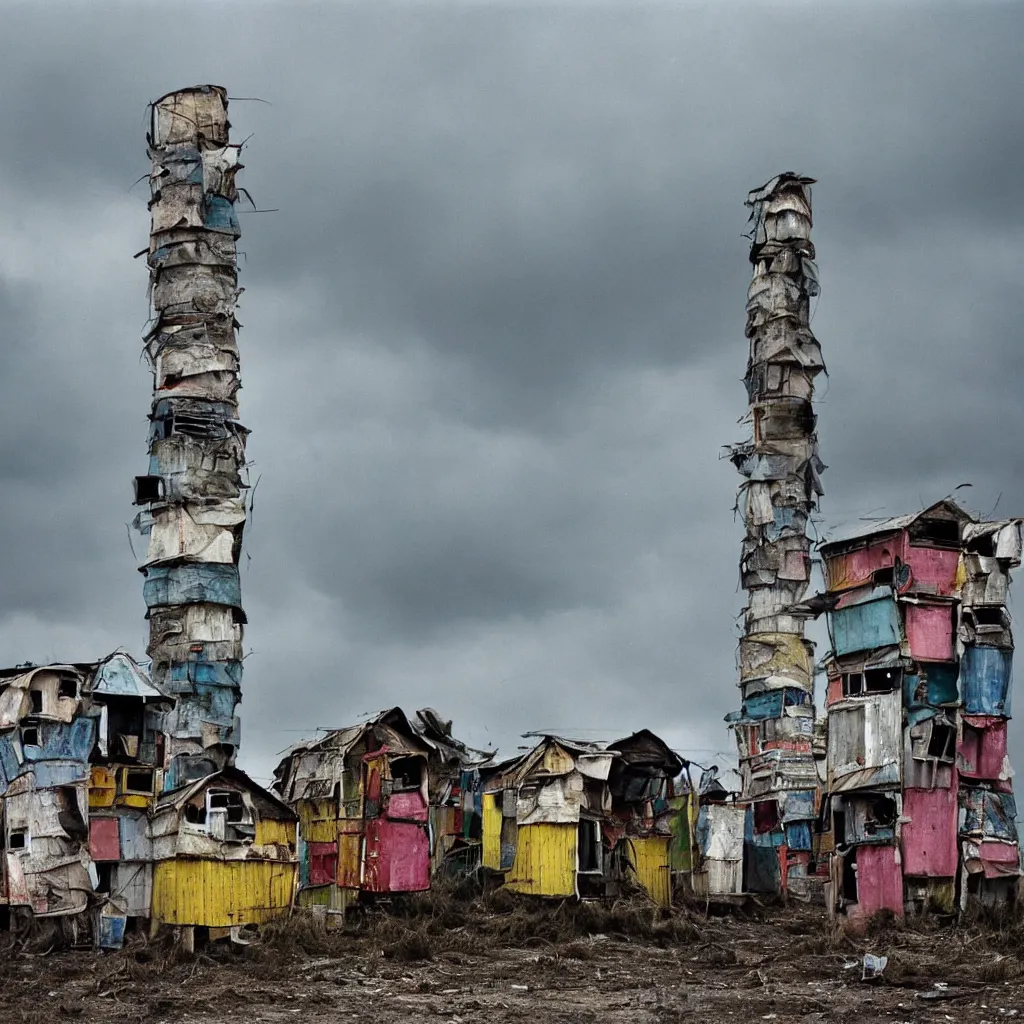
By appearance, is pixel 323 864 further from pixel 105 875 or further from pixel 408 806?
pixel 105 875

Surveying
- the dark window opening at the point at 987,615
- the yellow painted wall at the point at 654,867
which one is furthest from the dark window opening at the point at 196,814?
the dark window opening at the point at 987,615

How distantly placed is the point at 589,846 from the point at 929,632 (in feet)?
35.8

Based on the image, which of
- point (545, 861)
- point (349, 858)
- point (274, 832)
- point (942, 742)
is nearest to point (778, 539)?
point (545, 861)

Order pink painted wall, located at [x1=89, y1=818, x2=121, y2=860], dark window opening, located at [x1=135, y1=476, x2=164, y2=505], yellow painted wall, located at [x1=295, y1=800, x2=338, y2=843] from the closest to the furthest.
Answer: pink painted wall, located at [x1=89, y1=818, x2=121, y2=860] → yellow painted wall, located at [x1=295, y1=800, x2=338, y2=843] → dark window opening, located at [x1=135, y1=476, x2=164, y2=505]

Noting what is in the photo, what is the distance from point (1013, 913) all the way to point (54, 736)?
2211 centimetres

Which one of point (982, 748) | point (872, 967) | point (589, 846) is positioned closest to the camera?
point (872, 967)

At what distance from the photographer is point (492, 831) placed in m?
48.2

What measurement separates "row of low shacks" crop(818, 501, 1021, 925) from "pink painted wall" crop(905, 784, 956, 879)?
2cm

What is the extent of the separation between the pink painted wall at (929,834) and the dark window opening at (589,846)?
361 inches

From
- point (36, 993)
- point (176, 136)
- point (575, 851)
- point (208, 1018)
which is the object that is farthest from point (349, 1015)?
point (176, 136)

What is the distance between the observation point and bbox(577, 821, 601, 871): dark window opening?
45688 millimetres

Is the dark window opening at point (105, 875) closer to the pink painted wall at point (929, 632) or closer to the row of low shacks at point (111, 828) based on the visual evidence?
the row of low shacks at point (111, 828)

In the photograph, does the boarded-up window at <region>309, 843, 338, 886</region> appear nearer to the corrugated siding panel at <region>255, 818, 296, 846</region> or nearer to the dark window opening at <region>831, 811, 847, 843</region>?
the corrugated siding panel at <region>255, 818, 296, 846</region>

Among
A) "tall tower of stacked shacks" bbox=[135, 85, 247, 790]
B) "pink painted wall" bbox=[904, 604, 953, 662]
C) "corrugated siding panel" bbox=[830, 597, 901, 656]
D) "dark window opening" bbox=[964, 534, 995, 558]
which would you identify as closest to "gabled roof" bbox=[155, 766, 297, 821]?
"tall tower of stacked shacks" bbox=[135, 85, 247, 790]
